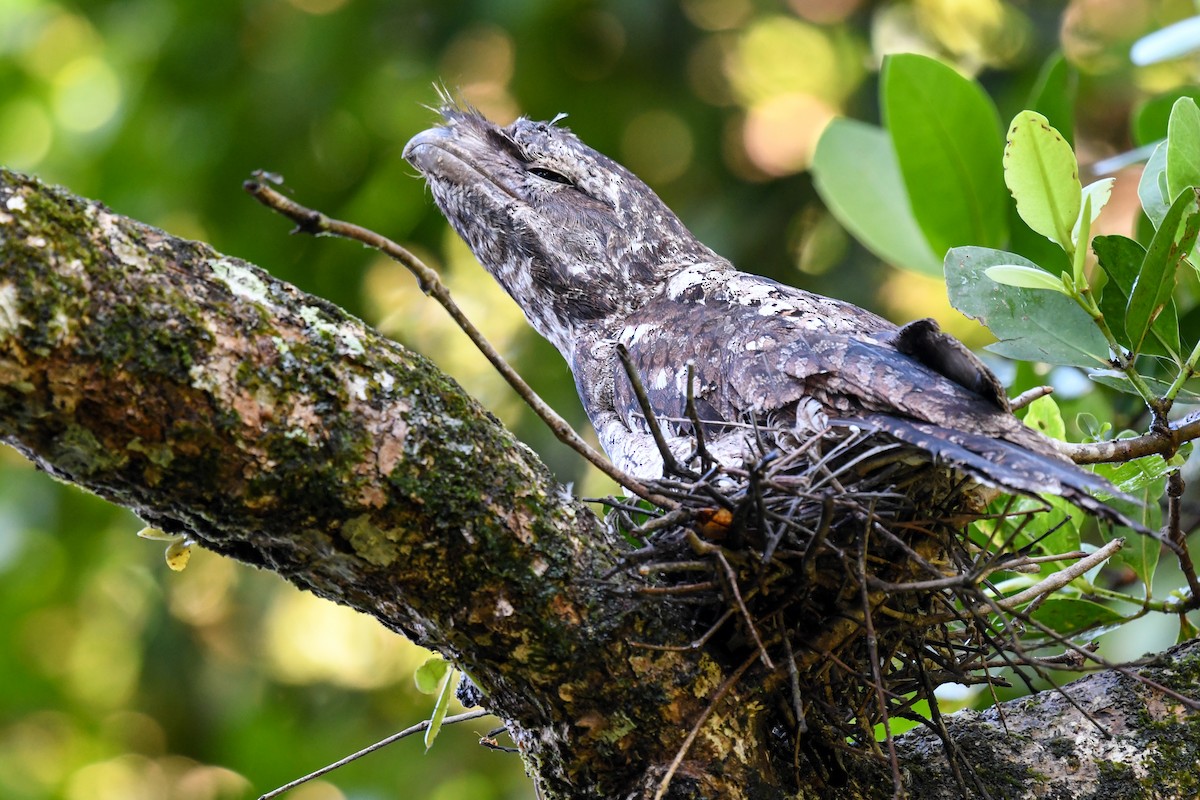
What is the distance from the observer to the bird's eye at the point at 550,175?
11.3 feet

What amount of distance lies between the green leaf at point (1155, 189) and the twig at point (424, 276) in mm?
1265

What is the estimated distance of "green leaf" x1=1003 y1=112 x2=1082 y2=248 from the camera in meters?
2.03

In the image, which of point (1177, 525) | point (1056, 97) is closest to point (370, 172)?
point (1056, 97)

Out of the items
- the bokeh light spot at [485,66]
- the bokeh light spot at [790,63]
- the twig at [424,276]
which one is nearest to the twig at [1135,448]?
the twig at [424,276]

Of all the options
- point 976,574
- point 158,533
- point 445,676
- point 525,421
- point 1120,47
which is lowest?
point 976,574

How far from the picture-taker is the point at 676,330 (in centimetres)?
285

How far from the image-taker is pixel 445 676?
7.27ft

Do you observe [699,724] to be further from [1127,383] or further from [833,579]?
[1127,383]

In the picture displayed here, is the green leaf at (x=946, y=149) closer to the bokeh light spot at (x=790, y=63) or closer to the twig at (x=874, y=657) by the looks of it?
the twig at (x=874, y=657)

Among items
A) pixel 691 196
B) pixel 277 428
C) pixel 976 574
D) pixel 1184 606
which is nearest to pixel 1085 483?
pixel 976 574

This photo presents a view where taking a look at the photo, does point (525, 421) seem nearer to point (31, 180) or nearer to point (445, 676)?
point (445, 676)

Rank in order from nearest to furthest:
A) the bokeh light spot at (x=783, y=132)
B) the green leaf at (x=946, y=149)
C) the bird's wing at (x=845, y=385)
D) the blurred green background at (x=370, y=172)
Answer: the bird's wing at (x=845, y=385) < the green leaf at (x=946, y=149) < the blurred green background at (x=370, y=172) < the bokeh light spot at (x=783, y=132)

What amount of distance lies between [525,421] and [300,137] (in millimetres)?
1830

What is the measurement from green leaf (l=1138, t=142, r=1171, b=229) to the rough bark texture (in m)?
1.01
